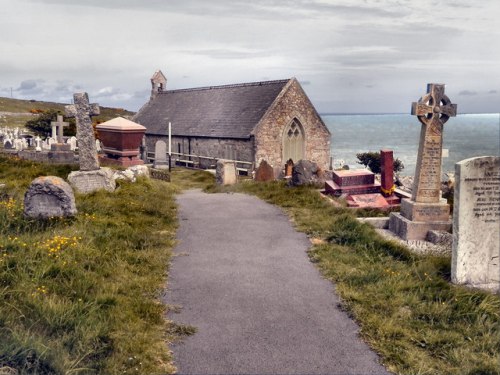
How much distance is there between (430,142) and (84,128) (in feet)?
34.5

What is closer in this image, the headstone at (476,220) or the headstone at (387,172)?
the headstone at (476,220)

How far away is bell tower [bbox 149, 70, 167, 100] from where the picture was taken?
132 feet

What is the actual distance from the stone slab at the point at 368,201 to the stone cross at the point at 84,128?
331 inches

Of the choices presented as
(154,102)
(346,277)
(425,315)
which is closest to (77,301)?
(346,277)

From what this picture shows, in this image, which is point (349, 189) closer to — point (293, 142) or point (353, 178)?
point (353, 178)

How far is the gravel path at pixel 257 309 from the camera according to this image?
4.93 meters

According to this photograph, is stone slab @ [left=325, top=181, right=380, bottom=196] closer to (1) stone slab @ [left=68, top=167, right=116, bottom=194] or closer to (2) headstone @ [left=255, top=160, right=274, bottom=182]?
(2) headstone @ [left=255, top=160, right=274, bottom=182]

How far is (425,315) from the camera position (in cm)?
609

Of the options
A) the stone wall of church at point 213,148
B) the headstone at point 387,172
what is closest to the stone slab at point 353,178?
the headstone at point 387,172

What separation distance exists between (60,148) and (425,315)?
20846mm

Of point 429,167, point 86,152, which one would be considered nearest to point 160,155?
point 86,152

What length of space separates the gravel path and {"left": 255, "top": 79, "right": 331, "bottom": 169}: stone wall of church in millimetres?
16313

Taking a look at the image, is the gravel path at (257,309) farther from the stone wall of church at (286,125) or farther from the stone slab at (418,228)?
the stone wall of church at (286,125)

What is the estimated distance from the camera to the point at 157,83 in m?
40.4
